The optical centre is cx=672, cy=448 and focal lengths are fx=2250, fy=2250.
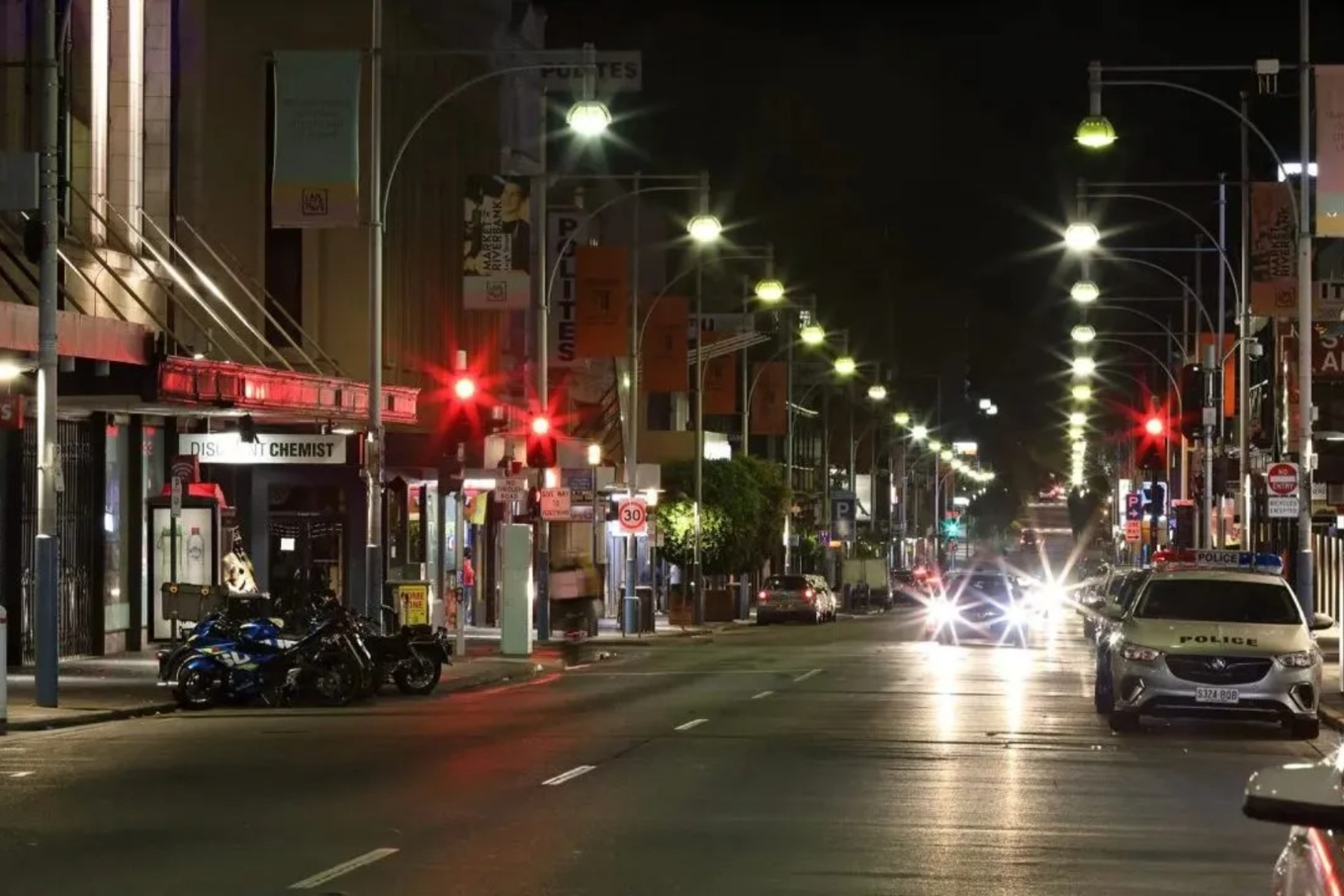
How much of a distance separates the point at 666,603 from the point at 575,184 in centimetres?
1346

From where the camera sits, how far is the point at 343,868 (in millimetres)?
12438

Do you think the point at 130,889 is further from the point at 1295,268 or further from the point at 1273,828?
the point at 1295,268

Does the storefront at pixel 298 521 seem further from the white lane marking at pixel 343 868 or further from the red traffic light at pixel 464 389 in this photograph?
the white lane marking at pixel 343 868

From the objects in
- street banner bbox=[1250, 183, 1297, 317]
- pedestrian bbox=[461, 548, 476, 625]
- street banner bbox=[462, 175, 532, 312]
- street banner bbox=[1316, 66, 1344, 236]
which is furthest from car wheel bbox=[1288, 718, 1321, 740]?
pedestrian bbox=[461, 548, 476, 625]

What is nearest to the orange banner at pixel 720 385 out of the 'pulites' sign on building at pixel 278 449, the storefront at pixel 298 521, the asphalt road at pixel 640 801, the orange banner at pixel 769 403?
the orange banner at pixel 769 403

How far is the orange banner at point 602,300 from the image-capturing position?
46.2m

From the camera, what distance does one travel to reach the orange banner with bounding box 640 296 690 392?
55250 millimetres

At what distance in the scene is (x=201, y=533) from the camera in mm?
37938

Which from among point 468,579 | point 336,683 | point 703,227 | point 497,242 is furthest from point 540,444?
point 336,683

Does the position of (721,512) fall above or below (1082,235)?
below

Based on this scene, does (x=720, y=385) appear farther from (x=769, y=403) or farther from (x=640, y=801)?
(x=640, y=801)

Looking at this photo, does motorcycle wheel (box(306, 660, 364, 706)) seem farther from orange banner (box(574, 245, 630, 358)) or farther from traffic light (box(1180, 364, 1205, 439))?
traffic light (box(1180, 364, 1205, 439))

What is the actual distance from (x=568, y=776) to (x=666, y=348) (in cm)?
3865

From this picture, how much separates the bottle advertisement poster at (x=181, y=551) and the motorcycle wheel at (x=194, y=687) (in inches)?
453
